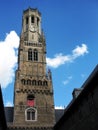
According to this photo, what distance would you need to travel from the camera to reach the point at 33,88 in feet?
151

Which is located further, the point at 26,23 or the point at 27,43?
the point at 26,23

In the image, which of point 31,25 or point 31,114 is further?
point 31,25

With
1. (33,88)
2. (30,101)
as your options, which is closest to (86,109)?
(30,101)

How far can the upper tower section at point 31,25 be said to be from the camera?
55156 mm

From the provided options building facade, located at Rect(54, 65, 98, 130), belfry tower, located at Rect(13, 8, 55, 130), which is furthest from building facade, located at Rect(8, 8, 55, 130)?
building facade, located at Rect(54, 65, 98, 130)

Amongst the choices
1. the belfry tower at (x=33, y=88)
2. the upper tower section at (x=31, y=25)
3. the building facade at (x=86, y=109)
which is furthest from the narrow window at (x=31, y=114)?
the upper tower section at (x=31, y=25)

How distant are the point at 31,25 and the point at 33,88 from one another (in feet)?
61.5

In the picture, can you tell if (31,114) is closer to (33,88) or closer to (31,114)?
(31,114)

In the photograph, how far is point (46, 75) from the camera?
48.8 meters

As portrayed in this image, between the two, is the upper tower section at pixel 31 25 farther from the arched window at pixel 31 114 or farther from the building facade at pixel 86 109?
the building facade at pixel 86 109

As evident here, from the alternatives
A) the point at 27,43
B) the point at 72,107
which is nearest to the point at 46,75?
the point at 27,43

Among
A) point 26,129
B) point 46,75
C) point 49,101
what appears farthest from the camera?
point 46,75

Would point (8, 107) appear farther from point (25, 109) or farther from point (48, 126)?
point (48, 126)

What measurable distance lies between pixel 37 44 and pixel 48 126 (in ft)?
64.7
